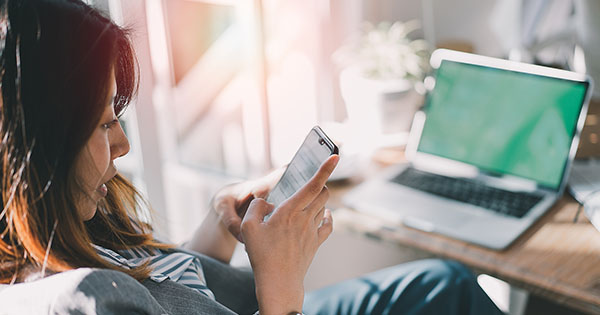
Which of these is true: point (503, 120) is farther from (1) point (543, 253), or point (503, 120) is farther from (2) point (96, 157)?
(2) point (96, 157)

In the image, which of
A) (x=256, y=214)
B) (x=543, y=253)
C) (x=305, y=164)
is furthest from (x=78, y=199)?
(x=543, y=253)

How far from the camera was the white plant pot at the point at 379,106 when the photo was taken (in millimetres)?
1483

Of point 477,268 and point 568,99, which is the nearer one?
point 477,268

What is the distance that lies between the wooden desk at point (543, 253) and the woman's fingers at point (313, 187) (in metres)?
0.40

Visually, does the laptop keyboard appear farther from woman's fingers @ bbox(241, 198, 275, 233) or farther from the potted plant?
woman's fingers @ bbox(241, 198, 275, 233)

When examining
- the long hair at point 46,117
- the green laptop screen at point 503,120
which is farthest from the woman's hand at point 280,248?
the green laptop screen at point 503,120

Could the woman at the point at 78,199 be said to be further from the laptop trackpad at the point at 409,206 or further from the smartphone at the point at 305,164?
the laptop trackpad at the point at 409,206

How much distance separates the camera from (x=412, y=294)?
1074mm

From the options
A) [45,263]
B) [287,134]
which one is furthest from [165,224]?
[45,263]

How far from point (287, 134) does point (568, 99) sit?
79 centimetres

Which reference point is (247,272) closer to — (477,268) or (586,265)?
(477,268)

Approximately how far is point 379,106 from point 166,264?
2.55 ft

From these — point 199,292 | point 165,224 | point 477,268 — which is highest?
point 199,292

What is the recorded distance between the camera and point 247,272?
1.05 metres
